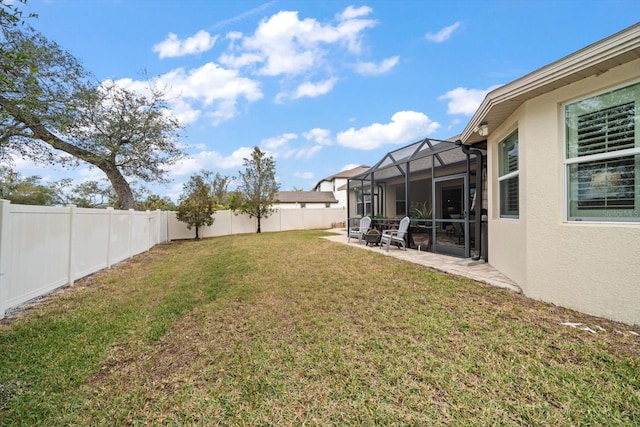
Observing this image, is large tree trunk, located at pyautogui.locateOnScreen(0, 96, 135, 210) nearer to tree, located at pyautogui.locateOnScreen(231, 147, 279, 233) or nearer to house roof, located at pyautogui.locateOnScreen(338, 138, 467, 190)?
tree, located at pyautogui.locateOnScreen(231, 147, 279, 233)

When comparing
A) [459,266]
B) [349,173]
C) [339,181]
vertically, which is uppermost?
[349,173]

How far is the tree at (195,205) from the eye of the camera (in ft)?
50.1

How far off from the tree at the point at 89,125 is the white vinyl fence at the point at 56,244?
2576 millimetres

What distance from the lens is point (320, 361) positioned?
2.66 metres

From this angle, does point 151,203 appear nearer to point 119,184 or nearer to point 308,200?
point 119,184

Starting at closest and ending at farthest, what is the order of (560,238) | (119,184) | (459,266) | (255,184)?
(560,238), (459,266), (119,184), (255,184)

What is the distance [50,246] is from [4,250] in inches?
50.5

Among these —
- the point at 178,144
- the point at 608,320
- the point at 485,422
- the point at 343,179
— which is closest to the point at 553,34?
the point at 608,320

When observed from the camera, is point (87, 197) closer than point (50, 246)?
No

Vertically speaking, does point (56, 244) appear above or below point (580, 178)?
below

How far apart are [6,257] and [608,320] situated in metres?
7.96

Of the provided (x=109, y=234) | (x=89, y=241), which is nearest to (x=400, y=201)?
(x=109, y=234)

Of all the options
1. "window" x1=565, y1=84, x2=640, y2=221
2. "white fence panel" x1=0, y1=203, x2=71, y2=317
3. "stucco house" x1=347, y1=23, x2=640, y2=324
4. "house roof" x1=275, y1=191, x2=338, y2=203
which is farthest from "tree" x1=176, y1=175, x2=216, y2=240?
"house roof" x1=275, y1=191, x2=338, y2=203

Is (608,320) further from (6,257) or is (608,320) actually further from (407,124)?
(407,124)
